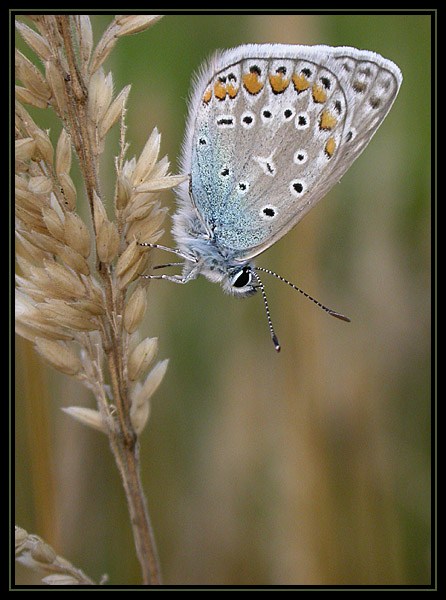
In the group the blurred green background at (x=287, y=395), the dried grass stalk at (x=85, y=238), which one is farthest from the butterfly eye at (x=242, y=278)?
the blurred green background at (x=287, y=395)

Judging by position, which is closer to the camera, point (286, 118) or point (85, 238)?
point (85, 238)

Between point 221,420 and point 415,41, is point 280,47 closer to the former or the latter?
point 415,41

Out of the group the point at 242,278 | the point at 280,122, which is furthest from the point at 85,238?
the point at 280,122

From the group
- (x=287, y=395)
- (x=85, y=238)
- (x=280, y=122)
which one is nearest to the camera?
(x=85, y=238)

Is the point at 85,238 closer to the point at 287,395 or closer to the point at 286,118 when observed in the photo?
the point at 286,118

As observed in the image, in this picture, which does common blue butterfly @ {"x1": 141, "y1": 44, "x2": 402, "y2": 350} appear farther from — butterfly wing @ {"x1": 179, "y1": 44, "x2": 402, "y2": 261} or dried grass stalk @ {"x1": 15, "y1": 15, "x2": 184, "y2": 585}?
dried grass stalk @ {"x1": 15, "y1": 15, "x2": 184, "y2": 585}

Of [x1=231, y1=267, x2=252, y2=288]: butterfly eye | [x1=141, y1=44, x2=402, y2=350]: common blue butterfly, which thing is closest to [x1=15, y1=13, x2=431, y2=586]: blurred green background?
[x1=231, y1=267, x2=252, y2=288]: butterfly eye
